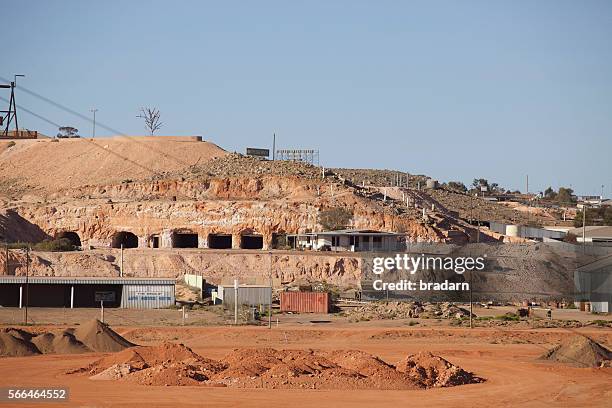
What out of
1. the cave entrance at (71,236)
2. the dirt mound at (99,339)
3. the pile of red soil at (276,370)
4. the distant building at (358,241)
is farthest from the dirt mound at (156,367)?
the cave entrance at (71,236)

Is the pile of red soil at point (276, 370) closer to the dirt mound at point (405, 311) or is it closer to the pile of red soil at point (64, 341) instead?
the pile of red soil at point (64, 341)

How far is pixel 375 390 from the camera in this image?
106 feet

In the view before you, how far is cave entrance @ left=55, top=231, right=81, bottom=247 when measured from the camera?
8538 centimetres

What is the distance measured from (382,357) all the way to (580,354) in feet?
25.7

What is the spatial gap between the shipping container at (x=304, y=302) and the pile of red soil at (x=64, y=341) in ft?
52.5

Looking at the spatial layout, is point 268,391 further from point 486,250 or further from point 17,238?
point 17,238

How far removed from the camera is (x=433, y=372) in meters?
34.8

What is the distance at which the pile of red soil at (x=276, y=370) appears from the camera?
32.8 m

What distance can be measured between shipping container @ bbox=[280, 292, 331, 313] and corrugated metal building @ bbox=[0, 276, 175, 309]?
6527 millimetres

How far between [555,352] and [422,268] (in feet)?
64.5

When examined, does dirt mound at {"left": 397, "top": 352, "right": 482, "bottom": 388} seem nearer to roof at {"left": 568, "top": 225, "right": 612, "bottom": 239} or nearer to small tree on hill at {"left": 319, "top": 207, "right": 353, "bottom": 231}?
small tree on hill at {"left": 319, "top": 207, "right": 353, "bottom": 231}

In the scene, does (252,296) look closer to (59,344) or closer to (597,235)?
(59,344)

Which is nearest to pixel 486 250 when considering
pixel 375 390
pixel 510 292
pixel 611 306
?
pixel 510 292

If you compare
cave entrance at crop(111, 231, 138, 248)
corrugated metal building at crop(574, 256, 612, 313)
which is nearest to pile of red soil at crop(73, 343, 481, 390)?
corrugated metal building at crop(574, 256, 612, 313)
